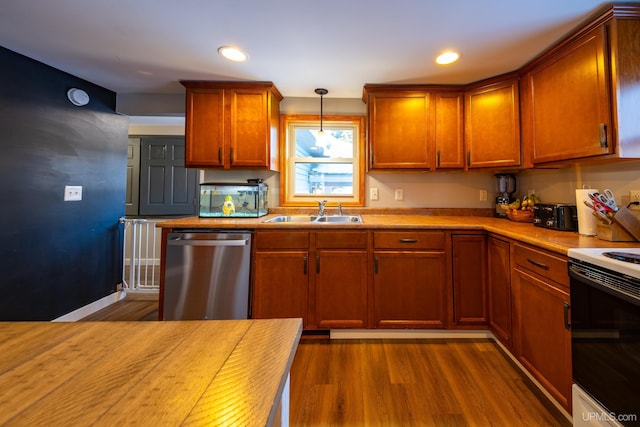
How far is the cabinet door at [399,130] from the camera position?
239 centimetres

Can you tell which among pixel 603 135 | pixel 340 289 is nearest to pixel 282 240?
pixel 340 289

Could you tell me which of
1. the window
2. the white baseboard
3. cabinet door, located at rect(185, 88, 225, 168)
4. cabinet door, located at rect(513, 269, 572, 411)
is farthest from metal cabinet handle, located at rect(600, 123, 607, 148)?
the white baseboard

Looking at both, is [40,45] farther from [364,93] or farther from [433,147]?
[433,147]

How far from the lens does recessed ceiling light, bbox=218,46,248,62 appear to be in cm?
189

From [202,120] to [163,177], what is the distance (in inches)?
92.3

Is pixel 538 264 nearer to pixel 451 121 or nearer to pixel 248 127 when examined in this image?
pixel 451 121

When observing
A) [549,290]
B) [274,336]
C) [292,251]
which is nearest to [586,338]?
[549,290]

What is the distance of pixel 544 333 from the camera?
1447mm

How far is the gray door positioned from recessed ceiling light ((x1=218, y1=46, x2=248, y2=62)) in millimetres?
2693

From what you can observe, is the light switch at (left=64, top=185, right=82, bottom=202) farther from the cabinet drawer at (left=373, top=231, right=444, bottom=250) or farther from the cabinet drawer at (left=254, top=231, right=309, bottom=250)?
the cabinet drawer at (left=373, top=231, right=444, bottom=250)

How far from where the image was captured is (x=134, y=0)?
1.45 m

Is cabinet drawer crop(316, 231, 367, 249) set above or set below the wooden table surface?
above

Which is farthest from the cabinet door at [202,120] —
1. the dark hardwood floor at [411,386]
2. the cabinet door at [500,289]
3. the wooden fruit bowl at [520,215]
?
the wooden fruit bowl at [520,215]

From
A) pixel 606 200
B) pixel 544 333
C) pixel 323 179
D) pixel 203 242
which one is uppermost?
pixel 323 179
